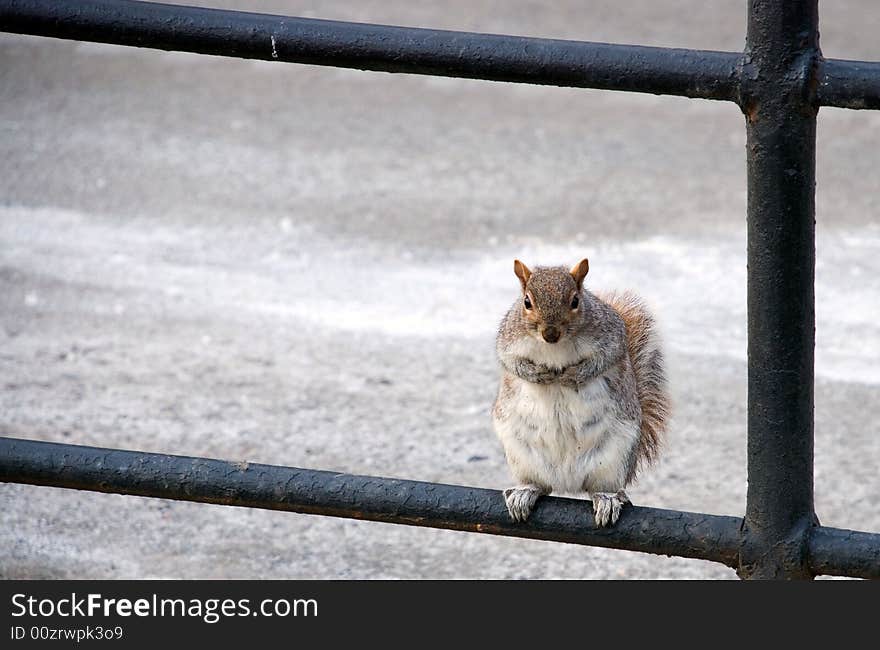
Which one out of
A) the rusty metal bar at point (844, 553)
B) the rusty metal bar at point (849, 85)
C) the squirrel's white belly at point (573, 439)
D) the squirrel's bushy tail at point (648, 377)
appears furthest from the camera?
the squirrel's bushy tail at point (648, 377)

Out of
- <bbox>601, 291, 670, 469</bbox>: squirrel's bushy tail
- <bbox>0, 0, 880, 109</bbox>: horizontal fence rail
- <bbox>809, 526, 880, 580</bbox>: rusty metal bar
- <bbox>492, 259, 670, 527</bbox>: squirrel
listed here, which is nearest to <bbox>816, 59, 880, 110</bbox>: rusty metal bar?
<bbox>0, 0, 880, 109</bbox>: horizontal fence rail

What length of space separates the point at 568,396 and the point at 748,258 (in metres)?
0.86

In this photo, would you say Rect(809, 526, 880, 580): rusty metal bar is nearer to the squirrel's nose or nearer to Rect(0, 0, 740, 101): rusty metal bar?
Rect(0, 0, 740, 101): rusty metal bar

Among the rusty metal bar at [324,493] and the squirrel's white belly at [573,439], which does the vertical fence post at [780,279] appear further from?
the squirrel's white belly at [573,439]

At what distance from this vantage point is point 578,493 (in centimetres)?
234

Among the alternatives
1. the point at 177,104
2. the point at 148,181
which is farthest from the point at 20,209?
the point at 177,104

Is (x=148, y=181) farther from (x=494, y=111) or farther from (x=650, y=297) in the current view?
(x=650, y=297)

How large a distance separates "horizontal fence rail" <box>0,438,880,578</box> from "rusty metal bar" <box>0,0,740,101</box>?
47 cm

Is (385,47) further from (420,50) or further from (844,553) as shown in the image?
(844,553)

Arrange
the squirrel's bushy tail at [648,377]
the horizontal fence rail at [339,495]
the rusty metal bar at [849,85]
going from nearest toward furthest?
the rusty metal bar at [849,85]
the horizontal fence rail at [339,495]
the squirrel's bushy tail at [648,377]

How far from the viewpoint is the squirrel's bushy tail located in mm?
2486

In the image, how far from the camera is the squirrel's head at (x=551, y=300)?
236 centimetres

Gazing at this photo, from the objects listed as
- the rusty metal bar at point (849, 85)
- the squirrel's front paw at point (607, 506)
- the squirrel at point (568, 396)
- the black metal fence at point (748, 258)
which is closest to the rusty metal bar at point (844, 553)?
the black metal fence at point (748, 258)
